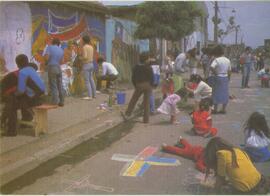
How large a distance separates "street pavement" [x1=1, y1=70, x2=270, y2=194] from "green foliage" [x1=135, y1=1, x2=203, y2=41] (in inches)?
353

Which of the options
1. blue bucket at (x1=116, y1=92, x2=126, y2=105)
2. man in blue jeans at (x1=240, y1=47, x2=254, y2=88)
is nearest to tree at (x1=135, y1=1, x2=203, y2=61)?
man in blue jeans at (x1=240, y1=47, x2=254, y2=88)

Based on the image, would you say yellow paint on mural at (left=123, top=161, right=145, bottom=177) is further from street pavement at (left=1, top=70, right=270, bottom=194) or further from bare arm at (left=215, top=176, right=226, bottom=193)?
bare arm at (left=215, top=176, right=226, bottom=193)

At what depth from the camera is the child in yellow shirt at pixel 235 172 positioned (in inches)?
179

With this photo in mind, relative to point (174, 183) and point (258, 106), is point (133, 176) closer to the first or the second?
point (174, 183)

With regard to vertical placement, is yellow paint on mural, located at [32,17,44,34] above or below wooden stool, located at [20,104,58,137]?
above

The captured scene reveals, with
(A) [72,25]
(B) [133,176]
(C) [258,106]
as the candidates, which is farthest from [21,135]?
(C) [258,106]

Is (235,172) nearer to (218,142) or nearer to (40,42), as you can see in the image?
(218,142)

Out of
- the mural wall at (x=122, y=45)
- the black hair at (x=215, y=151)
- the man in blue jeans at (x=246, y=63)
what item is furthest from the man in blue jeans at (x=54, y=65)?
the man in blue jeans at (x=246, y=63)

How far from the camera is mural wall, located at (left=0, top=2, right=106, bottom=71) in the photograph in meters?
9.38

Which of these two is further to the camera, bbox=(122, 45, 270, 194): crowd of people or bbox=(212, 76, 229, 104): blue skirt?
bbox=(212, 76, 229, 104): blue skirt

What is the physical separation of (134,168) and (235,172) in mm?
1533

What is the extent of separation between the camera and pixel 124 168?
18.6 feet

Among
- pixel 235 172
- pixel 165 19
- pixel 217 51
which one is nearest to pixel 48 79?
pixel 217 51

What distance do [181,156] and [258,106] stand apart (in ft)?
20.0
